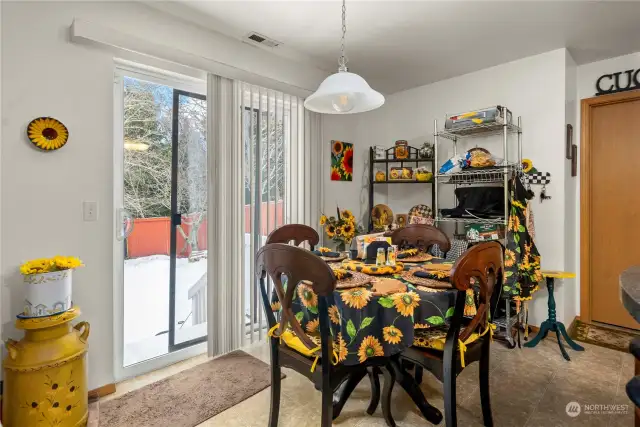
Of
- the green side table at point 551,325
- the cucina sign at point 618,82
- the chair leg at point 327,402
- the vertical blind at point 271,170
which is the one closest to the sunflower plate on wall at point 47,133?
the vertical blind at point 271,170

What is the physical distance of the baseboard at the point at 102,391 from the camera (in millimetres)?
2038

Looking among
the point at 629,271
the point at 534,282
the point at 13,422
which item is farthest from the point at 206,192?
the point at 534,282

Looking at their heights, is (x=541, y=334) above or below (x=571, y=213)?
below

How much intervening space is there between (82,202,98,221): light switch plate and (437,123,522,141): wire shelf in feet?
9.22

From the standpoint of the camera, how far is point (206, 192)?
8.57ft

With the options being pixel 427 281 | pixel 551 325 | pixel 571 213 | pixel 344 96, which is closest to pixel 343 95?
pixel 344 96

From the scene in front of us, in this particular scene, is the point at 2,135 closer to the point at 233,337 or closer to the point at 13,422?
the point at 13,422

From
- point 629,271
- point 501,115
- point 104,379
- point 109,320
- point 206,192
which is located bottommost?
point 104,379

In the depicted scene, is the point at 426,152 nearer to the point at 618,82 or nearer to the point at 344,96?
the point at 618,82

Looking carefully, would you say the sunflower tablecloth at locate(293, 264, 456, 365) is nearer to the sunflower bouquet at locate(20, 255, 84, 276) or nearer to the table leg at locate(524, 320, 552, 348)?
the sunflower bouquet at locate(20, 255, 84, 276)

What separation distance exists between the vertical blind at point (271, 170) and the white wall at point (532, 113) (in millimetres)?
414

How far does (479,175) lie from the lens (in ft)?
10.1

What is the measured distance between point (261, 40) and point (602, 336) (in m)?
3.76

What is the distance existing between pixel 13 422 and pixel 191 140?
1.93 metres
